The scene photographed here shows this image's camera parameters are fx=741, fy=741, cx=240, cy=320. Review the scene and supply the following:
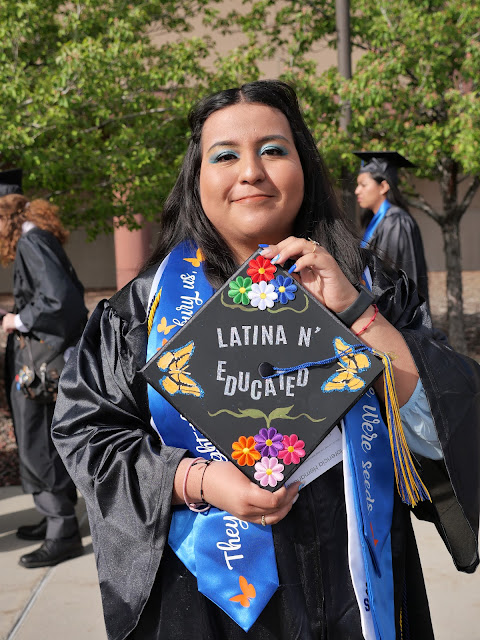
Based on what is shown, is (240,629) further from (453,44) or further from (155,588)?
(453,44)

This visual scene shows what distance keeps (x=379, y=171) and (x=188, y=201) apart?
456 centimetres

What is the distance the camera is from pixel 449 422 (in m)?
1.54

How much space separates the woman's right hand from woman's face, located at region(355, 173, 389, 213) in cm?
492

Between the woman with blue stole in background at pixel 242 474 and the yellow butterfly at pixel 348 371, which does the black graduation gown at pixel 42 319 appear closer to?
the woman with blue stole in background at pixel 242 474

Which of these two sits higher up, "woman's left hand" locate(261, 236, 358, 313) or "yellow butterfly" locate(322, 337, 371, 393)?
"woman's left hand" locate(261, 236, 358, 313)

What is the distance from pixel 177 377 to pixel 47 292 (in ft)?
9.61

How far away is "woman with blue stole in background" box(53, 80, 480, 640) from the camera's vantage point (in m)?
1.49

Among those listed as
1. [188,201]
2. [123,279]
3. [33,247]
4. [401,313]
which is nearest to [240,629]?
[401,313]

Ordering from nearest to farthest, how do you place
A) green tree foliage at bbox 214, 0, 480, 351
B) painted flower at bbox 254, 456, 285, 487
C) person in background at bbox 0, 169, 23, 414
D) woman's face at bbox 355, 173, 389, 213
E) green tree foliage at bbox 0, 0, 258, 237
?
painted flower at bbox 254, 456, 285, 487 < person in background at bbox 0, 169, 23, 414 < green tree foliage at bbox 0, 0, 258, 237 < woman's face at bbox 355, 173, 389, 213 < green tree foliage at bbox 214, 0, 480, 351

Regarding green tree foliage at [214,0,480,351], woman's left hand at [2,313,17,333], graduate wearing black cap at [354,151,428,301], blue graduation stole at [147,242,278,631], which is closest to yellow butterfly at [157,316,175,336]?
blue graduation stole at [147,242,278,631]

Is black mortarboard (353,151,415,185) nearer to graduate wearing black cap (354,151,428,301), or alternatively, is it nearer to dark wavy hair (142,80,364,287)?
graduate wearing black cap (354,151,428,301)

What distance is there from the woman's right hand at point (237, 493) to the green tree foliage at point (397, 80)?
6.10 m

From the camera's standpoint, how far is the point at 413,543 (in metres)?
1.77

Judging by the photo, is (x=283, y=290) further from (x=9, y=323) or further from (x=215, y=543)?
(x=9, y=323)
